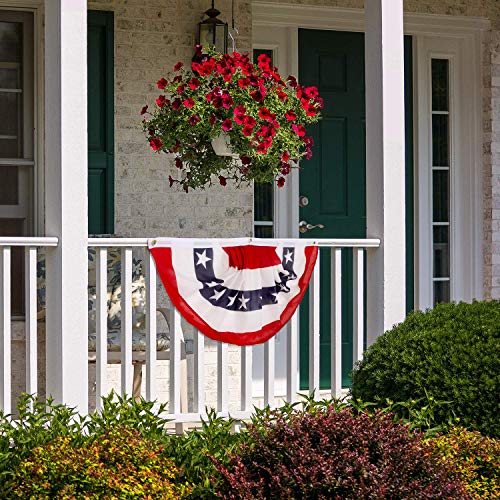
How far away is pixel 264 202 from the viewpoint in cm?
715

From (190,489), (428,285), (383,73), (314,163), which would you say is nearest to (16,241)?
(190,489)

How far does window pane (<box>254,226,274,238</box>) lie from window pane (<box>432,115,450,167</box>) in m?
1.33

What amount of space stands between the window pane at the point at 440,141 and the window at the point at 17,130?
2.87m

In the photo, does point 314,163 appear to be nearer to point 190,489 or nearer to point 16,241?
point 16,241

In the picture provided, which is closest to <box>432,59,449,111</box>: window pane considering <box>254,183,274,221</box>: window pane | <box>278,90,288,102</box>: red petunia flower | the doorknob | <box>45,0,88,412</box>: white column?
the doorknob

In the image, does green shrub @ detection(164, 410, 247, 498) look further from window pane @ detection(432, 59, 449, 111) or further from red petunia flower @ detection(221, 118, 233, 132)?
window pane @ detection(432, 59, 449, 111)

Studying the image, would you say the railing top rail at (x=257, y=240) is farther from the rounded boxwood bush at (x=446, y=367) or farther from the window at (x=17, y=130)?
the window at (x=17, y=130)

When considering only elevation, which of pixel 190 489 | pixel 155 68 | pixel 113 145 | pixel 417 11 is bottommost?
pixel 190 489

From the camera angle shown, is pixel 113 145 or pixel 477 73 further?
pixel 477 73

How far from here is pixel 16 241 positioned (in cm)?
481

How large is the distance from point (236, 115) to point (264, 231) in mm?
2248

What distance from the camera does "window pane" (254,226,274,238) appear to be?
23.5 feet

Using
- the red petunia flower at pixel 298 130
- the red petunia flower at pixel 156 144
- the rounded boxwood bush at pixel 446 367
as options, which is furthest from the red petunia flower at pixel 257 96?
the rounded boxwood bush at pixel 446 367

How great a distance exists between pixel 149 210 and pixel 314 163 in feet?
4.27
